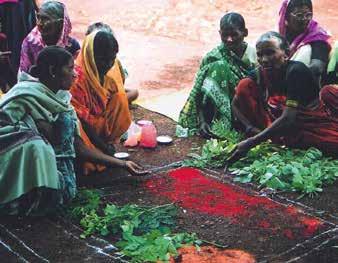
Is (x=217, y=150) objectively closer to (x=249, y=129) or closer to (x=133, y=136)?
(x=249, y=129)

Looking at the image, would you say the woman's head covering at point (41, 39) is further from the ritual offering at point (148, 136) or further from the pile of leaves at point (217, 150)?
the pile of leaves at point (217, 150)

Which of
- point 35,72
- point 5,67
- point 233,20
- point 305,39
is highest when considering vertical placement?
point 233,20

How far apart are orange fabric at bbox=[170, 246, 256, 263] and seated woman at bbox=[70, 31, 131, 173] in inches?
56.1

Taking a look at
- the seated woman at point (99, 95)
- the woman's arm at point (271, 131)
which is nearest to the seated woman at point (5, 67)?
the seated woman at point (99, 95)

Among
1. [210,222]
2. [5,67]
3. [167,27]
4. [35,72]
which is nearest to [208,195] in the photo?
[210,222]

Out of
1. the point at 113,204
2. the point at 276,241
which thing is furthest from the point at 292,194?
the point at 113,204

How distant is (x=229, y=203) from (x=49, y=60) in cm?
152

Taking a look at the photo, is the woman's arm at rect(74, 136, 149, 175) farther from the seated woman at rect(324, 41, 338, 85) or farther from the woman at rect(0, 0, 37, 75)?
the woman at rect(0, 0, 37, 75)

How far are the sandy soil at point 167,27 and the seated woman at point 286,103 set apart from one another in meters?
2.18

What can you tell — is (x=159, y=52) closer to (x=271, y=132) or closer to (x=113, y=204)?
(x=271, y=132)

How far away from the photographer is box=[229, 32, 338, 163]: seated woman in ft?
15.4

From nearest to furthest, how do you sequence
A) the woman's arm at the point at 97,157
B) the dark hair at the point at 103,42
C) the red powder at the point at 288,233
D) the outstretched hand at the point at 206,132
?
the red powder at the point at 288,233, the woman's arm at the point at 97,157, the dark hair at the point at 103,42, the outstretched hand at the point at 206,132

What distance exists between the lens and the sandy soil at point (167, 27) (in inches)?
316

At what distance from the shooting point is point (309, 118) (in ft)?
15.8
